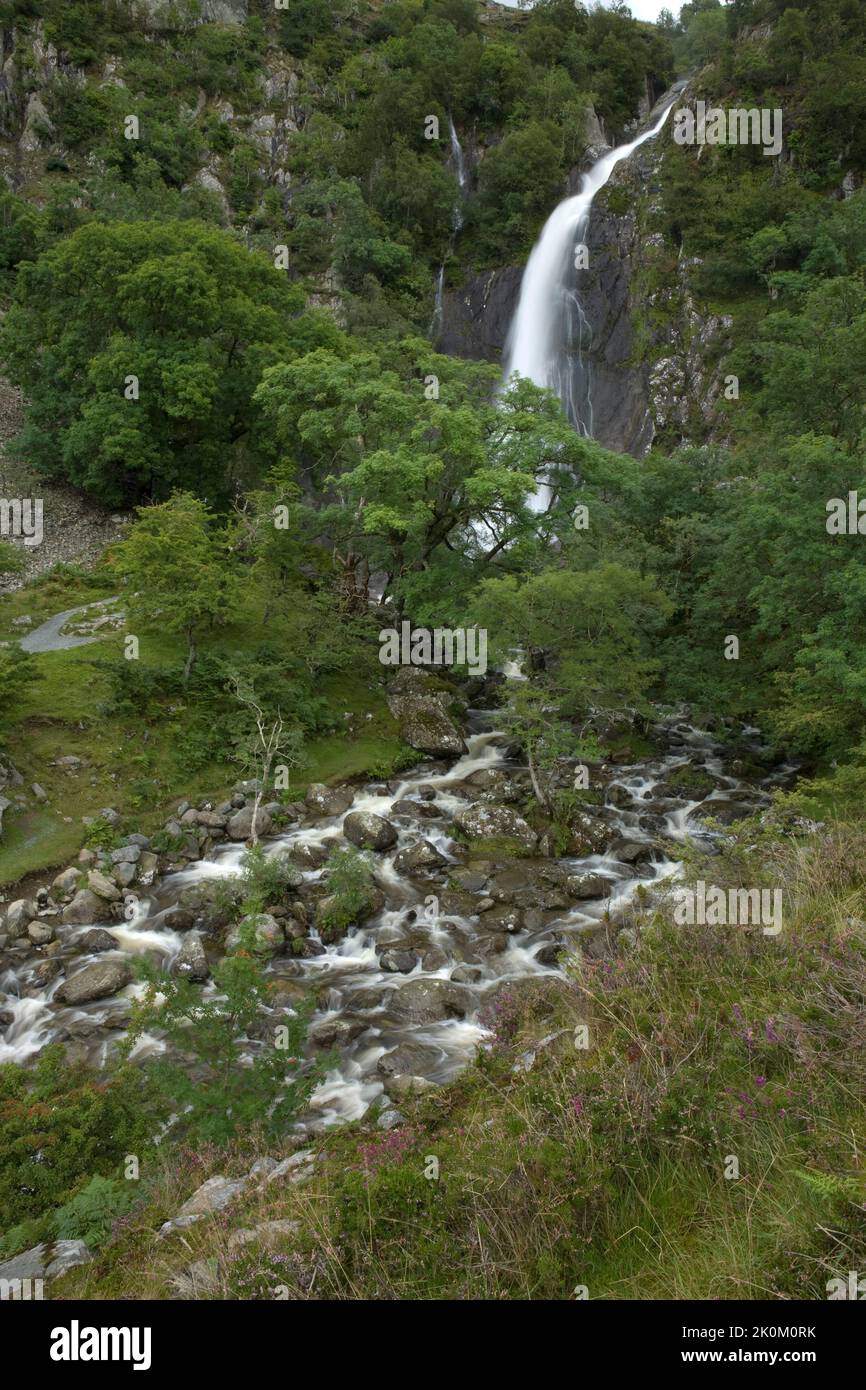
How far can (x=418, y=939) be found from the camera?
41.9ft

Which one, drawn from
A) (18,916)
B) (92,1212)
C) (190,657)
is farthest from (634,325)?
(92,1212)

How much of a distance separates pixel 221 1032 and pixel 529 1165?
3.73m

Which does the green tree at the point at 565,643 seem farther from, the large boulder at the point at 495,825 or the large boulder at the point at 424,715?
the large boulder at the point at 424,715

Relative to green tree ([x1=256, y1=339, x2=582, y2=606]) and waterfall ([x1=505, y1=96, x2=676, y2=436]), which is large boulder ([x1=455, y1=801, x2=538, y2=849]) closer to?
green tree ([x1=256, y1=339, x2=582, y2=606])

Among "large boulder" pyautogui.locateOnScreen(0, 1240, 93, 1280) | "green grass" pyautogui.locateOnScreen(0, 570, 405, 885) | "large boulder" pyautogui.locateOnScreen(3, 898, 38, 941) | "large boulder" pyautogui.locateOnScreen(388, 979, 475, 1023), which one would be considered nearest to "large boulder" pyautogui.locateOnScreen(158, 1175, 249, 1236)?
"large boulder" pyautogui.locateOnScreen(0, 1240, 93, 1280)

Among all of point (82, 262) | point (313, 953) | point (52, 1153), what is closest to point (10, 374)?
point (82, 262)

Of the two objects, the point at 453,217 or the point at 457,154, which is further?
the point at 457,154

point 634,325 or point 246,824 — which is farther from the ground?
point 634,325

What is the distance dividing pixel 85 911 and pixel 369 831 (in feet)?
17.1

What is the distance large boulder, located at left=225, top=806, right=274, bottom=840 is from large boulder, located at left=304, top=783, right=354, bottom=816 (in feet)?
3.69

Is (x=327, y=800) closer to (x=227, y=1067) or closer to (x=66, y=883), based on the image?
(x=66, y=883)

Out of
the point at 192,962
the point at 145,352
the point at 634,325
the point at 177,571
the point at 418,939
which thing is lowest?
the point at 192,962

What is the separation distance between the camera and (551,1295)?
397 cm
